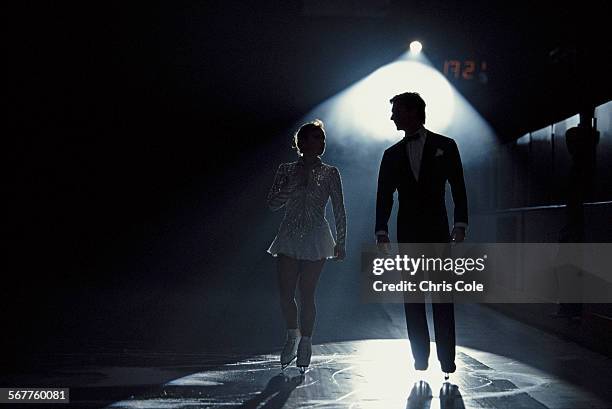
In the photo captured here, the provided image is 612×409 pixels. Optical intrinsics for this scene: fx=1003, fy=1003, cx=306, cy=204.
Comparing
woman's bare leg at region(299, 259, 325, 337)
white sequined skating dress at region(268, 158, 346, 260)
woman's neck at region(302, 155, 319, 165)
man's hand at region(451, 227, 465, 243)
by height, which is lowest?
woman's bare leg at region(299, 259, 325, 337)

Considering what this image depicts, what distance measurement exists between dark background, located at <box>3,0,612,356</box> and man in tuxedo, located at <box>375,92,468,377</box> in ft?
28.5

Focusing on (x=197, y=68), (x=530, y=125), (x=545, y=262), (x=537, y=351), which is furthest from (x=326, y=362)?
(x=197, y=68)

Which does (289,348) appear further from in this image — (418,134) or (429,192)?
Answer: (418,134)

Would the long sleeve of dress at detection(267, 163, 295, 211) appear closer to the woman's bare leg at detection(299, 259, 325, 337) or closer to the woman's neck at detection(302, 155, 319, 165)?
the woman's neck at detection(302, 155, 319, 165)

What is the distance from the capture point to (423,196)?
6.80 m

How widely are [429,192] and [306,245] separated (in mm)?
1014

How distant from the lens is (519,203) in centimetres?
1553

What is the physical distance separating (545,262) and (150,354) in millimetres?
6518

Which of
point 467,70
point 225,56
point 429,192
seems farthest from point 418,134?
point 225,56

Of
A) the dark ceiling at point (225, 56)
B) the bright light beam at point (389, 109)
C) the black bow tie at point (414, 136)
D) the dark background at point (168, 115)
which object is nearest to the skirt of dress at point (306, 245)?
the black bow tie at point (414, 136)

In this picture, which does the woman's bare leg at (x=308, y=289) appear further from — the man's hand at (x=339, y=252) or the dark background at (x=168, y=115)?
the dark background at (x=168, y=115)

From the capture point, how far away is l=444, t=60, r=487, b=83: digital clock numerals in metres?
14.7

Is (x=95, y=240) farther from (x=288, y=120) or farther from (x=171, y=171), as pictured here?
(x=288, y=120)

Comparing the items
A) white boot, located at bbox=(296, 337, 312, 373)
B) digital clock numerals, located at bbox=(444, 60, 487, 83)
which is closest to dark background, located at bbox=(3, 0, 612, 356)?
digital clock numerals, located at bbox=(444, 60, 487, 83)
